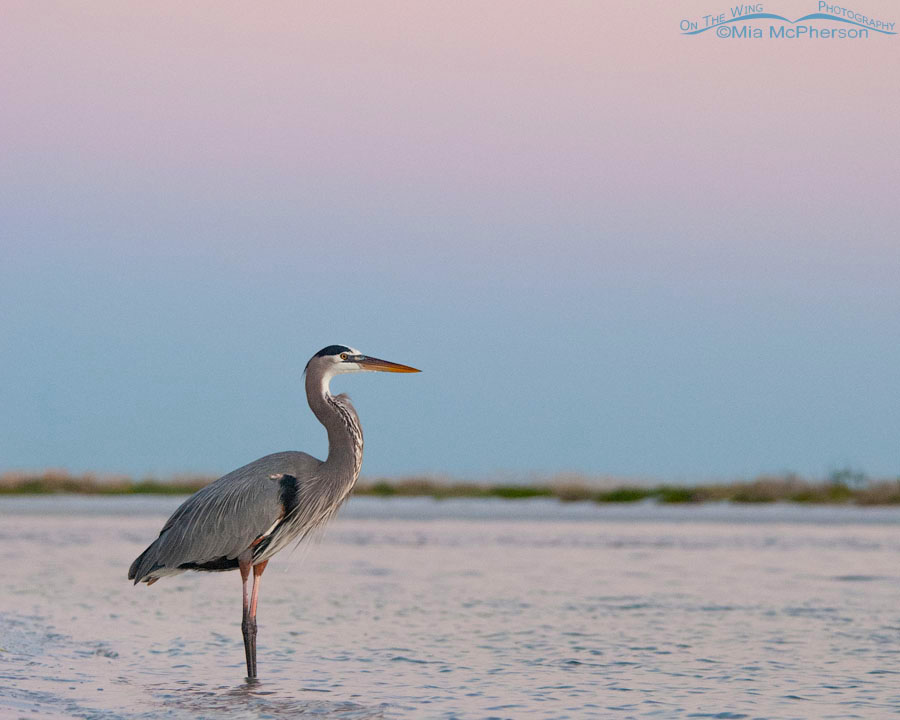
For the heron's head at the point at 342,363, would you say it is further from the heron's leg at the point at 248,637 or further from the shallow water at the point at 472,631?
the shallow water at the point at 472,631

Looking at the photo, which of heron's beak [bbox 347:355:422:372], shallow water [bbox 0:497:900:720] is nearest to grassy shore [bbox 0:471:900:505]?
shallow water [bbox 0:497:900:720]

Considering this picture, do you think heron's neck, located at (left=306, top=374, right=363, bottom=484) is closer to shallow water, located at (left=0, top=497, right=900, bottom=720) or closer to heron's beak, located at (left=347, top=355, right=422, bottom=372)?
heron's beak, located at (left=347, top=355, right=422, bottom=372)

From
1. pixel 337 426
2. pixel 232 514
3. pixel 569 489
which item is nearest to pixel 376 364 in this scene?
pixel 337 426

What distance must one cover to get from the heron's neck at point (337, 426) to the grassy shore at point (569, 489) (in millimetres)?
17180

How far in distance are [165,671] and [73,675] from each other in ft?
2.02

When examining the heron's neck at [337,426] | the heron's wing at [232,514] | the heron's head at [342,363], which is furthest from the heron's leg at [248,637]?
the heron's head at [342,363]

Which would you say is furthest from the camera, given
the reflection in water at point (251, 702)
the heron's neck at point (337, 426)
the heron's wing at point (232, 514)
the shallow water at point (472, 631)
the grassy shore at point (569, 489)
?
the grassy shore at point (569, 489)

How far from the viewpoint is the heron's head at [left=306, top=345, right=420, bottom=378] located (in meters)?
7.73

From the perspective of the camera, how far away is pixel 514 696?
714cm

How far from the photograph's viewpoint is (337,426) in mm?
7723

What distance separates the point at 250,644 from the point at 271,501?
0.99m

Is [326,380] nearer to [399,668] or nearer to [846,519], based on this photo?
[399,668]

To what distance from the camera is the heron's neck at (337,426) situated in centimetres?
771

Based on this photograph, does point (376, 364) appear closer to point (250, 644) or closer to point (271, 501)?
point (271, 501)
